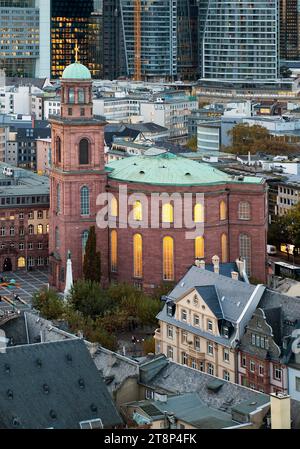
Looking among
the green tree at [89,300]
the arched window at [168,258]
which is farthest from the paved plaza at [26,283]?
the arched window at [168,258]

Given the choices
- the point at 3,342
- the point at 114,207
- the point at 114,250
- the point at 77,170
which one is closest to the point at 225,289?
the point at 3,342

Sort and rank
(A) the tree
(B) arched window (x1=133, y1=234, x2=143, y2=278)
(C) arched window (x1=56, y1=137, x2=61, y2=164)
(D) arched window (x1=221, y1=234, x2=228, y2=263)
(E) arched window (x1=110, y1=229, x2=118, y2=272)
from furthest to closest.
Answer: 1. (C) arched window (x1=56, y1=137, x2=61, y2=164)
2. (E) arched window (x1=110, y1=229, x2=118, y2=272)
3. (D) arched window (x1=221, y1=234, x2=228, y2=263)
4. (B) arched window (x1=133, y1=234, x2=143, y2=278)
5. (A) the tree

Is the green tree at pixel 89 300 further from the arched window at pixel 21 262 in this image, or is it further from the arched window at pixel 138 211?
the arched window at pixel 21 262

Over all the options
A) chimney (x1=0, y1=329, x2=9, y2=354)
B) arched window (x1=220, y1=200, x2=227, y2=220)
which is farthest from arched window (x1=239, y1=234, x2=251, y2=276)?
chimney (x1=0, y1=329, x2=9, y2=354)

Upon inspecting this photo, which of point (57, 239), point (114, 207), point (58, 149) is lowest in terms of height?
point (57, 239)

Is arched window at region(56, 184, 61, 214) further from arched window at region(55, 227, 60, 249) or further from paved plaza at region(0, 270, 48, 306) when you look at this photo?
paved plaza at region(0, 270, 48, 306)

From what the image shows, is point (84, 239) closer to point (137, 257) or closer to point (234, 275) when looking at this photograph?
point (137, 257)
